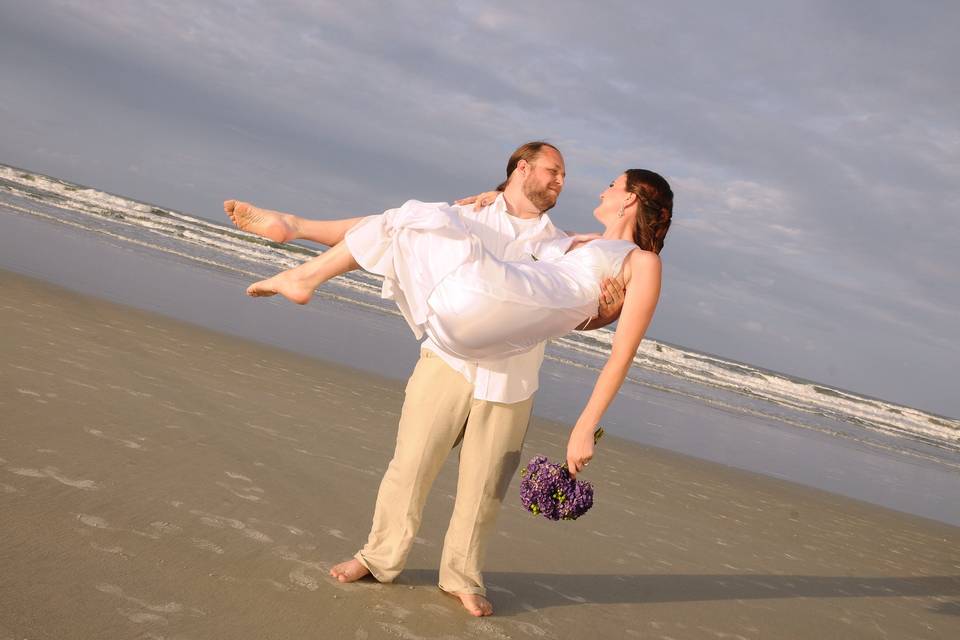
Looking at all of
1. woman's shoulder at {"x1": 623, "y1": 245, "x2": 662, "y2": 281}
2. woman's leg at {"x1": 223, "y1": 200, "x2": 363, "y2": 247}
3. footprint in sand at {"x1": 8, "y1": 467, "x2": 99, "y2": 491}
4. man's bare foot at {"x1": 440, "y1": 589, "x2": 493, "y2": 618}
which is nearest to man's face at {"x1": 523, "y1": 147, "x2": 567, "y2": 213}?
woman's shoulder at {"x1": 623, "y1": 245, "x2": 662, "y2": 281}

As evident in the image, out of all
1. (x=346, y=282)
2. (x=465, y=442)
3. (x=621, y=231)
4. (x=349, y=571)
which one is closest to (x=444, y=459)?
(x=465, y=442)

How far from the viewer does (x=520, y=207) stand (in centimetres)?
412

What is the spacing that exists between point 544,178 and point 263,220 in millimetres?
1387

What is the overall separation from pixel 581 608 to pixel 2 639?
2.84 m

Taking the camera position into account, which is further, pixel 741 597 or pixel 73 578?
pixel 741 597

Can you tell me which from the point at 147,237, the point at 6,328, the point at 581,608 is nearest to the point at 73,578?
the point at 581,608

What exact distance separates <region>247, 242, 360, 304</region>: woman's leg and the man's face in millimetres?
932

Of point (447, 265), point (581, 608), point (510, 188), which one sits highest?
point (510, 188)

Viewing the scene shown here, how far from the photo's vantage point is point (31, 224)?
20.6 m

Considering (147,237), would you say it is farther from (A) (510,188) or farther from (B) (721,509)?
(A) (510,188)

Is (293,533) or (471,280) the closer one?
(471,280)

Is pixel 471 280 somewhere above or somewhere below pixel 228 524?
above

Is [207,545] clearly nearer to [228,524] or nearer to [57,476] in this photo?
[228,524]

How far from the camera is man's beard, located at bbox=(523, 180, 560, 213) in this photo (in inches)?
160
